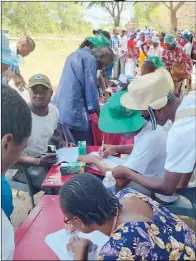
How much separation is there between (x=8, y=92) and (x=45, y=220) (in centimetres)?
88

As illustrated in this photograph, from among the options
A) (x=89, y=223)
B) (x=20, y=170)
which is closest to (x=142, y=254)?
(x=89, y=223)

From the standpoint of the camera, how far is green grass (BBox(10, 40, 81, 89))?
12273mm

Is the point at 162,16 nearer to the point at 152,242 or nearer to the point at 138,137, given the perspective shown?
the point at 138,137

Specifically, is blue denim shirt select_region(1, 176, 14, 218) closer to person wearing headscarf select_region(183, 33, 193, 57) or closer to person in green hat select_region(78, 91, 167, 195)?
person in green hat select_region(78, 91, 167, 195)

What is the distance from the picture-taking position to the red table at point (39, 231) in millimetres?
1514

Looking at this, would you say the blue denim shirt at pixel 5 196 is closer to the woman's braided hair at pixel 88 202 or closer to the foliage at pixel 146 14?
the woman's braided hair at pixel 88 202

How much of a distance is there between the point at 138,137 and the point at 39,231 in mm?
926

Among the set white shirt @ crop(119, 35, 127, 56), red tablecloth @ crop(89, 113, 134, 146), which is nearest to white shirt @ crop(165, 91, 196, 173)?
red tablecloth @ crop(89, 113, 134, 146)

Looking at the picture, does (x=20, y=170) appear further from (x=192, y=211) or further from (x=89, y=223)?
(x=89, y=223)

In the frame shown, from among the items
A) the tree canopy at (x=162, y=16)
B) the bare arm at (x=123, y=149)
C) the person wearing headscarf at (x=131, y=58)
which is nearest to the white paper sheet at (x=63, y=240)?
the bare arm at (x=123, y=149)

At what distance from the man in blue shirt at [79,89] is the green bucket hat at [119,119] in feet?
3.32

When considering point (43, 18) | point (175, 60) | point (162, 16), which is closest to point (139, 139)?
point (175, 60)

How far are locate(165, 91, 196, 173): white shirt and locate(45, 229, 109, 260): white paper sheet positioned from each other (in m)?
0.57

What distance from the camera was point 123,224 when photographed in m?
1.31
